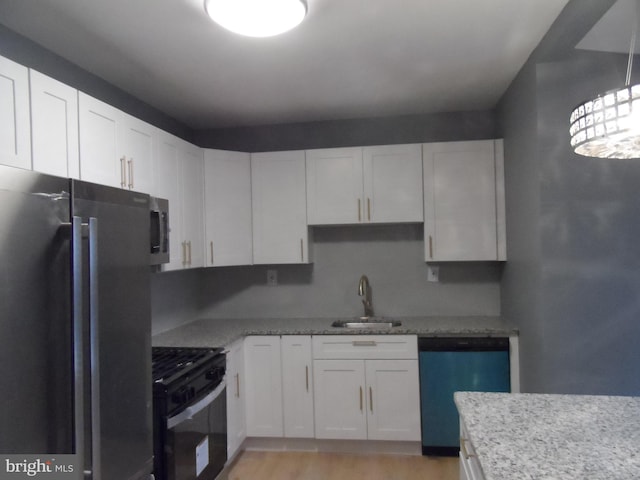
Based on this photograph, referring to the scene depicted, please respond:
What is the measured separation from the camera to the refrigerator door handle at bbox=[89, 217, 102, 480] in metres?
1.19

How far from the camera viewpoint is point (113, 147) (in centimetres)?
209

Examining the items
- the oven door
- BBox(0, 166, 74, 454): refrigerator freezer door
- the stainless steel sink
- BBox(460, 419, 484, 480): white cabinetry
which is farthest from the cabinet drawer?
BBox(0, 166, 74, 454): refrigerator freezer door

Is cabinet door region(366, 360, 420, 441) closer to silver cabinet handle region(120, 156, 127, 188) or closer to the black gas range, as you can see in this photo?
the black gas range

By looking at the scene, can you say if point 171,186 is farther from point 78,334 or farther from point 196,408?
point 78,334

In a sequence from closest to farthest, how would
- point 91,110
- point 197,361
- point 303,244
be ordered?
point 91,110
point 197,361
point 303,244

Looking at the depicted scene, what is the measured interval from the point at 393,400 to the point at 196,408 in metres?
1.42

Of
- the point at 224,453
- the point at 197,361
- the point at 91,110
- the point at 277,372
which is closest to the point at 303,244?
the point at 277,372

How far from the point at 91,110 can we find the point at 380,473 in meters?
2.72

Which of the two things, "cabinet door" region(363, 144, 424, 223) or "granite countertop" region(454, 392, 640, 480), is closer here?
"granite countertop" region(454, 392, 640, 480)

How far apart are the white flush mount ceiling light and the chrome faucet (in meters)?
2.08

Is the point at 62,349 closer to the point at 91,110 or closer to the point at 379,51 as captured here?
the point at 91,110

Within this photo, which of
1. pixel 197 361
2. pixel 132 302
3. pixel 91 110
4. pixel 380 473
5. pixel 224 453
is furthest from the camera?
pixel 380 473

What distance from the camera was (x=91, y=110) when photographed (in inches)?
75.7

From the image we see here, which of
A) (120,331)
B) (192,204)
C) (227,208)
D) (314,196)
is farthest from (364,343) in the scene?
(120,331)
